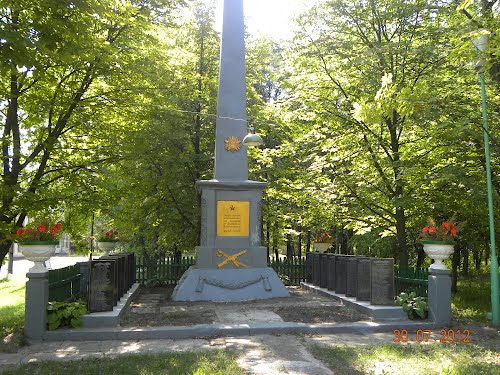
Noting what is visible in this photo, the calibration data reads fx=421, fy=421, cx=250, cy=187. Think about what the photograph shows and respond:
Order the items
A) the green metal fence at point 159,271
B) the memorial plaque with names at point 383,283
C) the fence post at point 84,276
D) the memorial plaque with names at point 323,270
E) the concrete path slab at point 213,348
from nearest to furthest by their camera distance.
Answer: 1. the concrete path slab at point 213,348
2. the memorial plaque with names at point 383,283
3. the fence post at point 84,276
4. the memorial plaque with names at point 323,270
5. the green metal fence at point 159,271

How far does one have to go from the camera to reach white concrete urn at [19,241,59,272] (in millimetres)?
8062

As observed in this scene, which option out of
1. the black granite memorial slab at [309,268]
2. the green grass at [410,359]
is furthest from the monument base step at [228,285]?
the green grass at [410,359]

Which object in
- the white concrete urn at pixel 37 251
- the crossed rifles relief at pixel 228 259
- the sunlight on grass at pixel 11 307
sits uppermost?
the white concrete urn at pixel 37 251

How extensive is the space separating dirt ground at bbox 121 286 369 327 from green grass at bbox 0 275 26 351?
2.21 meters

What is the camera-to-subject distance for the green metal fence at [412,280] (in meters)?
10.0

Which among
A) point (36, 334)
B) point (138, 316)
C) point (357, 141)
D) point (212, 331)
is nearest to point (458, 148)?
point (357, 141)

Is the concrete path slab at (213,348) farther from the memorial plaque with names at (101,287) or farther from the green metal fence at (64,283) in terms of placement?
the green metal fence at (64,283)

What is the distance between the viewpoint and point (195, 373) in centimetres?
554

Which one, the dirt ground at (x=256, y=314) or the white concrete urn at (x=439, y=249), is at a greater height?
the white concrete urn at (x=439, y=249)

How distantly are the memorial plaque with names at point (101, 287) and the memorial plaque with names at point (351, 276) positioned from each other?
6.12 m

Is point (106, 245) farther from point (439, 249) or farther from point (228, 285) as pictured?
point (439, 249)

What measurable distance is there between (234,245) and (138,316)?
4240 mm

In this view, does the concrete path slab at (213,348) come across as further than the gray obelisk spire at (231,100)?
No

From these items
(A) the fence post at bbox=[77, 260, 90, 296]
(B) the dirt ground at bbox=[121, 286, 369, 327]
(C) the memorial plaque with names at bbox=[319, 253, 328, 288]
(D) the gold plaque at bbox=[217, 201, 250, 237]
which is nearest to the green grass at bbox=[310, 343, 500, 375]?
(B) the dirt ground at bbox=[121, 286, 369, 327]
